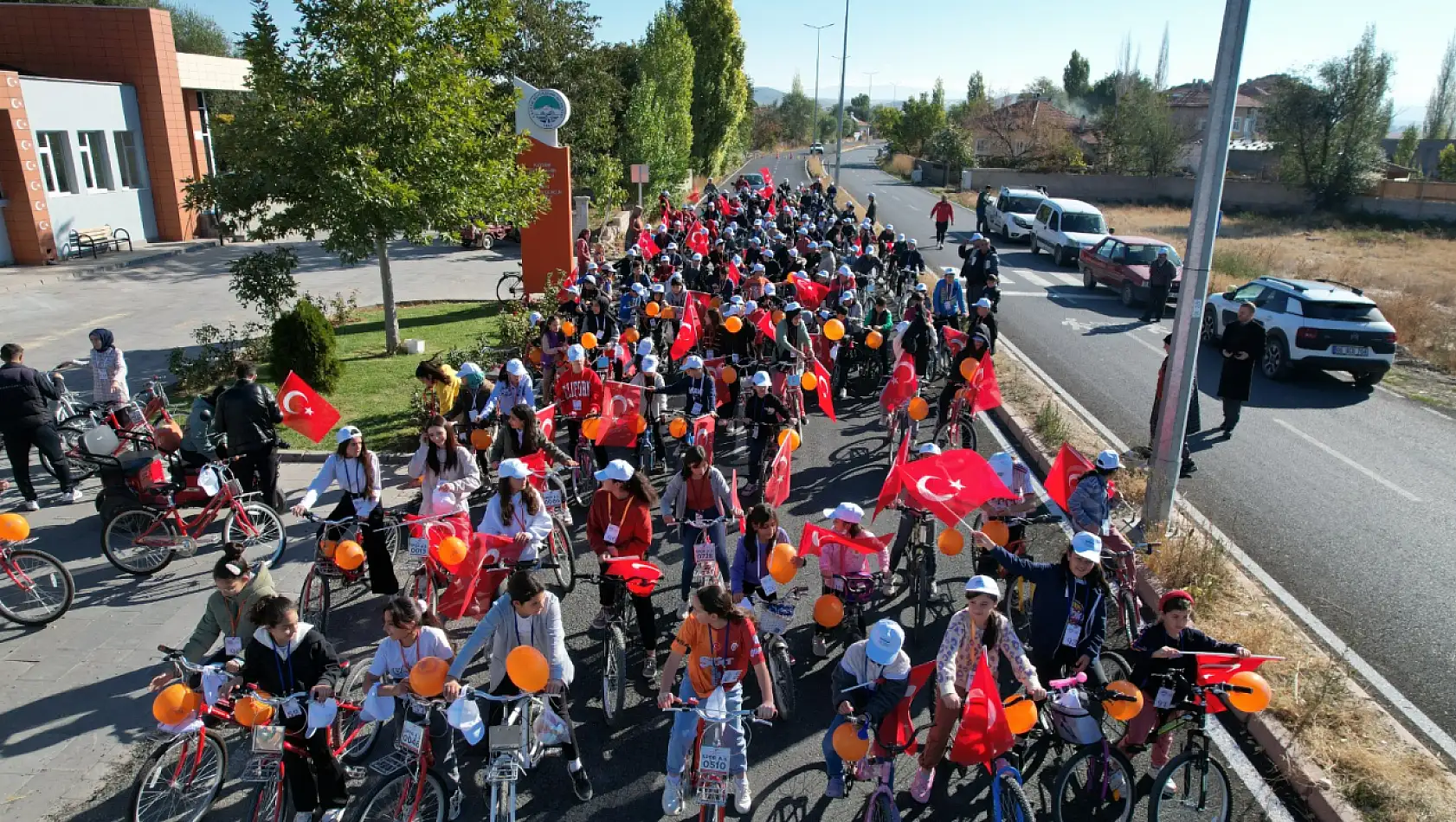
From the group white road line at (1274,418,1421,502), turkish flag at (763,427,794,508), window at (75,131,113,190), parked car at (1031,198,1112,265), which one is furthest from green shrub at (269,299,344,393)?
parked car at (1031,198,1112,265)

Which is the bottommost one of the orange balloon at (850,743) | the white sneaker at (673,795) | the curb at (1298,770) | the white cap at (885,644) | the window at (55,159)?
the curb at (1298,770)

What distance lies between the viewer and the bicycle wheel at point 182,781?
5391 millimetres

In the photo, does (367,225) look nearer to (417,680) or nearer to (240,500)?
(240,500)

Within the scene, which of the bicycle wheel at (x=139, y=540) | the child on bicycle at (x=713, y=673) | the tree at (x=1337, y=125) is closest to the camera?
the child on bicycle at (x=713, y=673)

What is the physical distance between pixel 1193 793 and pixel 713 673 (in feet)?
10.3

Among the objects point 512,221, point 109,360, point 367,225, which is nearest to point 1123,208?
point 512,221

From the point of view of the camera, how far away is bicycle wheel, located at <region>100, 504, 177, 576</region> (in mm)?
8570

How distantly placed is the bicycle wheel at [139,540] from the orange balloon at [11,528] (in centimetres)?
142

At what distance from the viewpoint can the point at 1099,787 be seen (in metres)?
5.48

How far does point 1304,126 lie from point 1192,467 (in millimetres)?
44175

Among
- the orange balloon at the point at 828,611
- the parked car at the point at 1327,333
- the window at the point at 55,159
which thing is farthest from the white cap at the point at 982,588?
the window at the point at 55,159

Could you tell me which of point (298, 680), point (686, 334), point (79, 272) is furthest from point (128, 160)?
point (298, 680)

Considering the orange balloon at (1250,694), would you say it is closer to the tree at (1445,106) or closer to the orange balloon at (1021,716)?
the orange balloon at (1021,716)

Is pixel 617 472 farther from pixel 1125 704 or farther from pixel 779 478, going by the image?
pixel 1125 704
